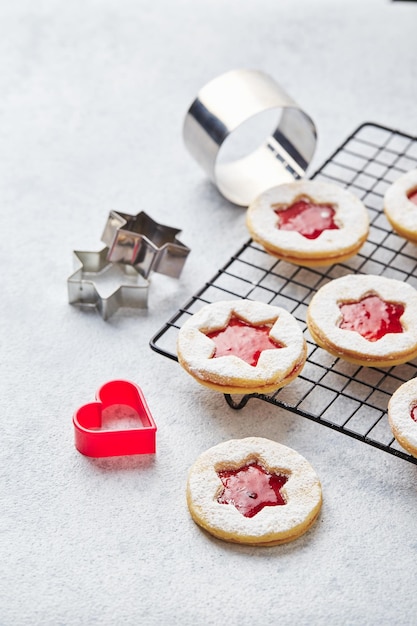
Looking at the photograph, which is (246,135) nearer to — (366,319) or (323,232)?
(323,232)

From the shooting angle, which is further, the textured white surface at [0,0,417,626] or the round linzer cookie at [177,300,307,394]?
the round linzer cookie at [177,300,307,394]

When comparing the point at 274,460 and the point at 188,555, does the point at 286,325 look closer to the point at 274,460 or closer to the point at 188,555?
the point at 274,460

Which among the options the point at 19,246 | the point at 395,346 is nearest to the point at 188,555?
the point at 395,346

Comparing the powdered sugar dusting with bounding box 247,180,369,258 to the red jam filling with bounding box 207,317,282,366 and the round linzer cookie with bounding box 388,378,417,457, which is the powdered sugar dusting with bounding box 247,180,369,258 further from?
the round linzer cookie with bounding box 388,378,417,457

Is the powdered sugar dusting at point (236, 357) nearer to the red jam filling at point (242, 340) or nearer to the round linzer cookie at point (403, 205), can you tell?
the red jam filling at point (242, 340)

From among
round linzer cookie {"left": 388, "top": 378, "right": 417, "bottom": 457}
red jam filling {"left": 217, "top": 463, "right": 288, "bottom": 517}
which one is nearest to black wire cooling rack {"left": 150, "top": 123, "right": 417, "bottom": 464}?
round linzer cookie {"left": 388, "top": 378, "right": 417, "bottom": 457}

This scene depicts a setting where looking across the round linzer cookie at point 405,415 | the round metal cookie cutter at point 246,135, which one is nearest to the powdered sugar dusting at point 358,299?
the round linzer cookie at point 405,415
